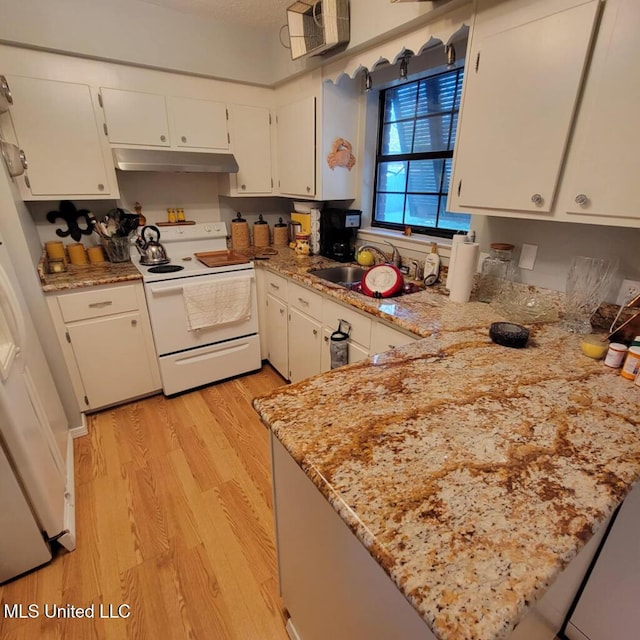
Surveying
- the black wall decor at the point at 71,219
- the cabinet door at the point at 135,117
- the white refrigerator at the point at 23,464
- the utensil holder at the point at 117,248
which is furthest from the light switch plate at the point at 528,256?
the black wall decor at the point at 71,219

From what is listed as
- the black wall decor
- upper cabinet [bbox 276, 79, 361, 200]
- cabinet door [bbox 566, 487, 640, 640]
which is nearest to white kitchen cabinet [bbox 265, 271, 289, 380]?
upper cabinet [bbox 276, 79, 361, 200]

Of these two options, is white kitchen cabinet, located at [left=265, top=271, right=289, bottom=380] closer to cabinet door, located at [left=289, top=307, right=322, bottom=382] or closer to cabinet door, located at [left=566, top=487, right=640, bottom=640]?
cabinet door, located at [left=289, top=307, right=322, bottom=382]

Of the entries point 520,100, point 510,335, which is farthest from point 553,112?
point 510,335

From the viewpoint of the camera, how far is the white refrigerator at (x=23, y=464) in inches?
49.3

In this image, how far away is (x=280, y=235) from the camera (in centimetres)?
312

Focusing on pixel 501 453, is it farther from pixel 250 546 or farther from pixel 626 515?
pixel 250 546

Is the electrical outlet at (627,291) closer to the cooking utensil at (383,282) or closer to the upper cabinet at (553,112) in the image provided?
the upper cabinet at (553,112)

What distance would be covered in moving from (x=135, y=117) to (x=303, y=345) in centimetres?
188

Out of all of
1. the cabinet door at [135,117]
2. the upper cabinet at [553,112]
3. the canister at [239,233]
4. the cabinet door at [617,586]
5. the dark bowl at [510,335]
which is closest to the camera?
the cabinet door at [617,586]

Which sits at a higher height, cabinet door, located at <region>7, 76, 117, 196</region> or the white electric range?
cabinet door, located at <region>7, 76, 117, 196</region>

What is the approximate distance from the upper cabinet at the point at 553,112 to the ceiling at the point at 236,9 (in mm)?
1556

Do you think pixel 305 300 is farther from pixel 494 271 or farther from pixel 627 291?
pixel 627 291

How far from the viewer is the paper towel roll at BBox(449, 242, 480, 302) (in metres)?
1.60

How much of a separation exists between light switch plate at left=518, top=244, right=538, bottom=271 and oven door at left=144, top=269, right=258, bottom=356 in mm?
1719
